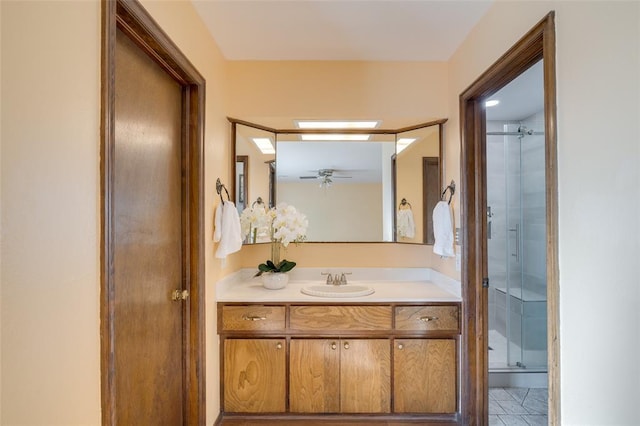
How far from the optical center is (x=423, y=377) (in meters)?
1.99

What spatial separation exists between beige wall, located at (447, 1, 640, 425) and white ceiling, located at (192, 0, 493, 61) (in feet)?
2.46

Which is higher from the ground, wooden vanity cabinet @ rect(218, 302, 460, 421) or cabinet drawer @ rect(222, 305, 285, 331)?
cabinet drawer @ rect(222, 305, 285, 331)

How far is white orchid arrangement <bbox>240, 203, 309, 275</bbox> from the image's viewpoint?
2.22 meters

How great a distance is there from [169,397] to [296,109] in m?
1.97

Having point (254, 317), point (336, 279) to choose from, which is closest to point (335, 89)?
point (336, 279)

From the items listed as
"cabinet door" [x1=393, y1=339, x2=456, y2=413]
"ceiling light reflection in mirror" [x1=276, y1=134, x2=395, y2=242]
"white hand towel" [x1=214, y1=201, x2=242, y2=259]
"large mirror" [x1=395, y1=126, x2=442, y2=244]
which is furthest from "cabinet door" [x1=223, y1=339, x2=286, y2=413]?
"large mirror" [x1=395, y1=126, x2=442, y2=244]

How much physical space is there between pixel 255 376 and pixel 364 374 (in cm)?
71

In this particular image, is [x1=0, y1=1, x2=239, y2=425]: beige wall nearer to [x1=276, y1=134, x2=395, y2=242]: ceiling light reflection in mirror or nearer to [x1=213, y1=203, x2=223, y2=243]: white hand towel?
[x1=213, y1=203, x2=223, y2=243]: white hand towel

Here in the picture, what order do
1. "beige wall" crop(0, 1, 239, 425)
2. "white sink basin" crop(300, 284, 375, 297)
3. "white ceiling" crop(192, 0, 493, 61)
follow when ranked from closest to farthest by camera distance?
1. "beige wall" crop(0, 1, 239, 425)
2. "white ceiling" crop(192, 0, 493, 61)
3. "white sink basin" crop(300, 284, 375, 297)

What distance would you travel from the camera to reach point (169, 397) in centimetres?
157

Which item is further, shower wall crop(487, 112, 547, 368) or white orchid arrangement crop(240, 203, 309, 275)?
shower wall crop(487, 112, 547, 368)
